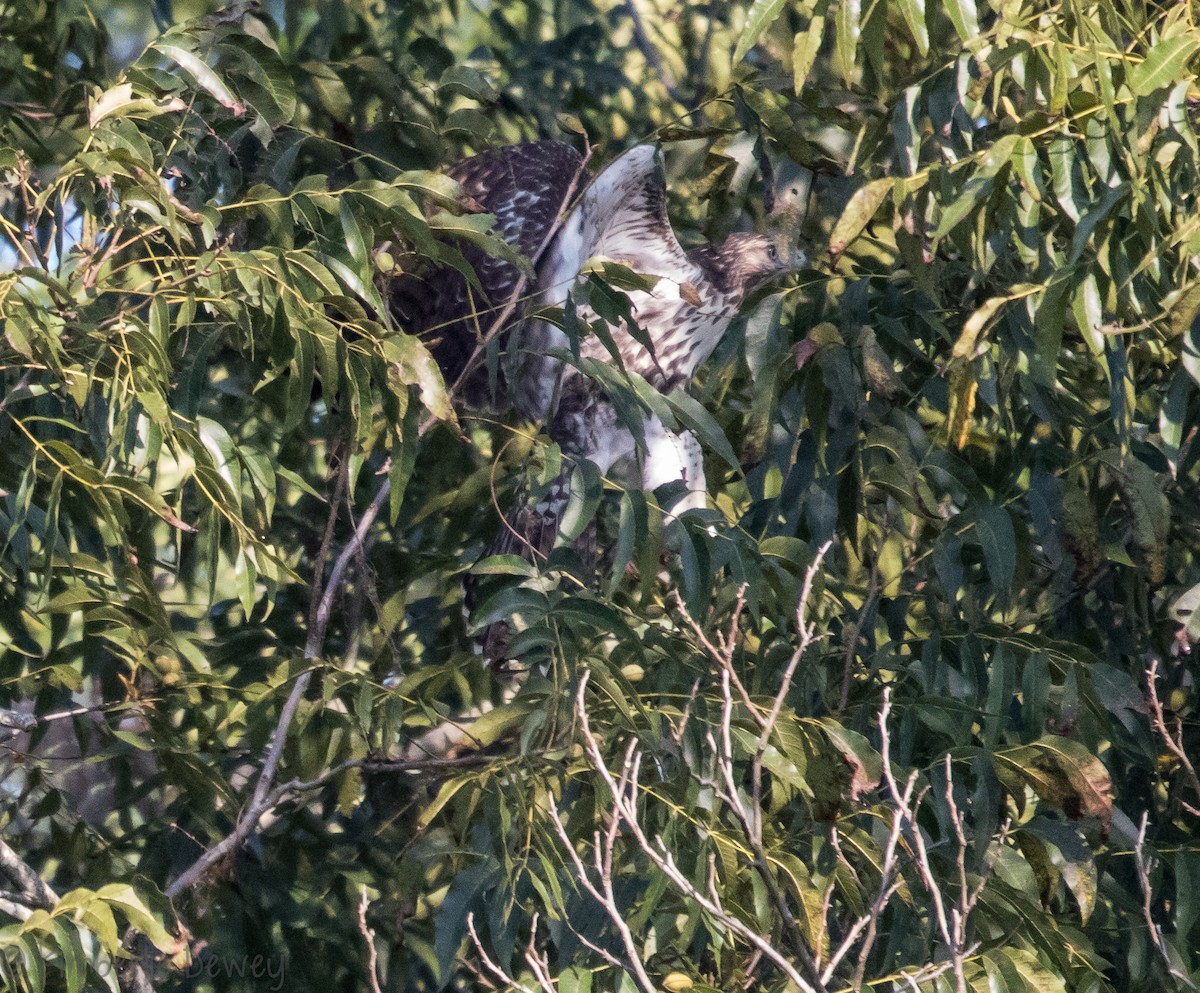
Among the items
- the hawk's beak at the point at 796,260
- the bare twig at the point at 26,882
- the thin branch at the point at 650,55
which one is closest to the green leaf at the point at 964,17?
the hawk's beak at the point at 796,260

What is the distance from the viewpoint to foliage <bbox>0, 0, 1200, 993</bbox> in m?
1.43

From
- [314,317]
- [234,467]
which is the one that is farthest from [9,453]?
[314,317]

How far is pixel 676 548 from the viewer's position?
1.76 meters

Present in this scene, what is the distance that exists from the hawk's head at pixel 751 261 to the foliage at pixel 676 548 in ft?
0.33

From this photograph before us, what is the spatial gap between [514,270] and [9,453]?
31.8 inches

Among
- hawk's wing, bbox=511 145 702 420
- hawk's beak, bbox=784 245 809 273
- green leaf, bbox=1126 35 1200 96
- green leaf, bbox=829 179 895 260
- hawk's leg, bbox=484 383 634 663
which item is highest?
green leaf, bbox=1126 35 1200 96

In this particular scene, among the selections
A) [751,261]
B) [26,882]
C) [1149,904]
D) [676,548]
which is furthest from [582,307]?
[1149,904]

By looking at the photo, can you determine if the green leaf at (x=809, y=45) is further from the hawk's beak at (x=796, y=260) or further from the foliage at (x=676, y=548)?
the hawk's beak at (x=796, y=260)

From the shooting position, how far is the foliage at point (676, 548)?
1.43 metres

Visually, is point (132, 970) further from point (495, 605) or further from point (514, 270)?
point (514, 270)

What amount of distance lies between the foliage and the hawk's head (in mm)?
100

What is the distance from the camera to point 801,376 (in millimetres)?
1826

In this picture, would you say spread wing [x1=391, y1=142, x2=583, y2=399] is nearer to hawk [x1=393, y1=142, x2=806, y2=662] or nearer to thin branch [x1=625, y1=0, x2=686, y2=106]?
hawk [x1=393, y1=142, x2=806, y2=662]

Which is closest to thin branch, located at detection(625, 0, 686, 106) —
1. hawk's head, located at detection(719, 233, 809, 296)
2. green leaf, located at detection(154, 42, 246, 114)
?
hawk's head, located at detection(719, 233, 809, 296)
